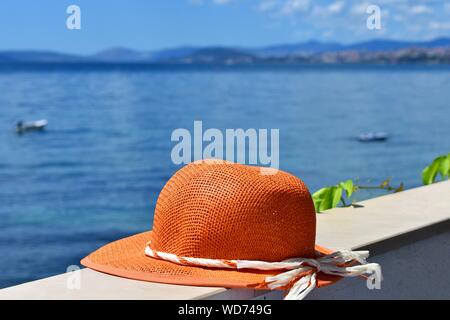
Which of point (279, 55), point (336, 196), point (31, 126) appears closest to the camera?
point (336, 196)

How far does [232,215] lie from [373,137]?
79.9 ft

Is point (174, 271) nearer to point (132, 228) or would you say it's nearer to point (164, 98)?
point (132, 228)

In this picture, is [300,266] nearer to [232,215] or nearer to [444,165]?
[232,215]

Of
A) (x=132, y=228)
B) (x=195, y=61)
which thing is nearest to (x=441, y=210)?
(x=132, y=228)

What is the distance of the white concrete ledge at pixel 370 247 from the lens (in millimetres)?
1969

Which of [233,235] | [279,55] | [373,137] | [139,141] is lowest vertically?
[139,141]

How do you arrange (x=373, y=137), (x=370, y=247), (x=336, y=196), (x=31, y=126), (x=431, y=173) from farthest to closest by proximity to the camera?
(x=31, y=126), (x=373, y=137), (x=431, y=173), (x=336, y=196), (x=370, y=247)

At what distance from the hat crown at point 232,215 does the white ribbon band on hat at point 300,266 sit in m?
0.02

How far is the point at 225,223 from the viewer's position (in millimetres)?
2066

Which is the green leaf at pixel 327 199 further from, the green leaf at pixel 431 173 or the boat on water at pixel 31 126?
the boat on water at pixel 31 126

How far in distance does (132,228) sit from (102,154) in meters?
10.9

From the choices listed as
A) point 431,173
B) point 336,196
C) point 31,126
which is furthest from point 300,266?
point 31,126

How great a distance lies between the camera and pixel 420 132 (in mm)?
27344

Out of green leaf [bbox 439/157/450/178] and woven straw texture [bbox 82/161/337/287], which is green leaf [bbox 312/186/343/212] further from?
woven straw texture [bbox 82/161/337/287]
